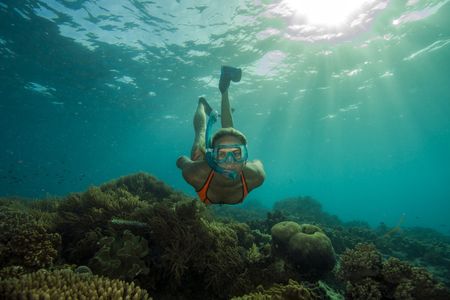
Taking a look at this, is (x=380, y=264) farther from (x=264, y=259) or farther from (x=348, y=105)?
(x=348, y=105)

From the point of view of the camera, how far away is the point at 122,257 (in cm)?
480

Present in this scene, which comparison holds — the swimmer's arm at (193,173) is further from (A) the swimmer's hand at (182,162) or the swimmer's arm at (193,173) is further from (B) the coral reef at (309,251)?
(B) the coral reef at (309,251)

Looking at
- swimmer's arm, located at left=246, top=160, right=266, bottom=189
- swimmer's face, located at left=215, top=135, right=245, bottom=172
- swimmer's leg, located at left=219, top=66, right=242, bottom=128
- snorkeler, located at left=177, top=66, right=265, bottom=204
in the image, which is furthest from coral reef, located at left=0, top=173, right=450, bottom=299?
swimmer's leg, located at left=219, top=66, right=242, bottom=128

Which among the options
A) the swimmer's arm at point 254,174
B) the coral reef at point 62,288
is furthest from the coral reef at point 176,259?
the swimmer's arm at point 254,174

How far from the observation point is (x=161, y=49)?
22.0 metres

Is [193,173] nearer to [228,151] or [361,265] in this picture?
[228,151]

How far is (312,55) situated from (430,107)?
107 feet

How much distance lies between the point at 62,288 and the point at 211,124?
3551mm

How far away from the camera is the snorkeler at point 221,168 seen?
4.21m

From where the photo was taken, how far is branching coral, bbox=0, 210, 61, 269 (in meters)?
4.51

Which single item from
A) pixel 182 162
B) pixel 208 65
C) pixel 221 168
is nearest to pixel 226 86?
pixel 182 162

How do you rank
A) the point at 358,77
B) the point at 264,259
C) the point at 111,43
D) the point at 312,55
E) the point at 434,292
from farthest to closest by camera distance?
the point at 358,77 < the point at 312,55 < the point at 111,43 < the point at 264,259 < the point at 434,292

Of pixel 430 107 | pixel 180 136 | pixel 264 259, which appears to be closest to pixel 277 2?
pixel 264 259

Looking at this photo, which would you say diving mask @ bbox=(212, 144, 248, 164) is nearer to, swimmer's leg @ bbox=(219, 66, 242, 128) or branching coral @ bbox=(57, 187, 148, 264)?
swimmer's leg @ bbox=(219, 66, 242, 128)
